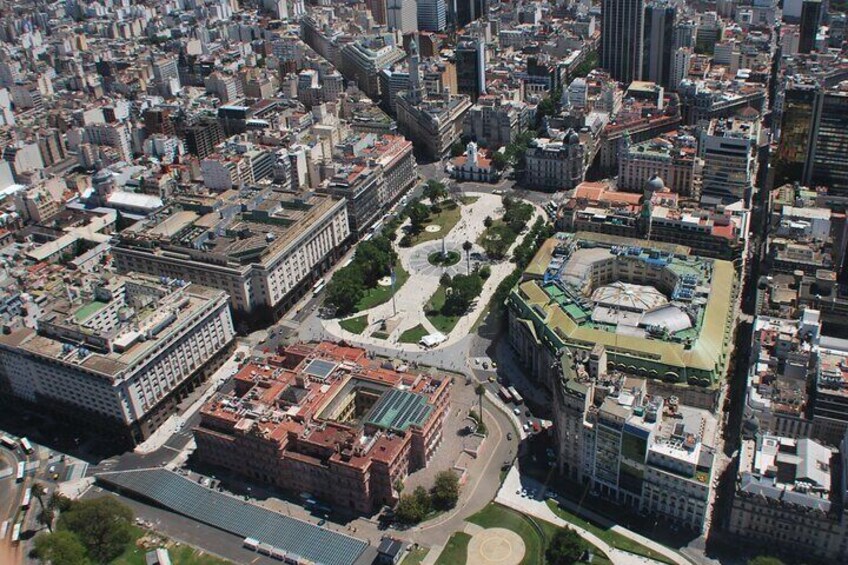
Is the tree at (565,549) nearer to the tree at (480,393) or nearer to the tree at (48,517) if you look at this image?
the tree at (480,393)

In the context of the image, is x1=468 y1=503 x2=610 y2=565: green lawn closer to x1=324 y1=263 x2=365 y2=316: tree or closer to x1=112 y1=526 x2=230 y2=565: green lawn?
x1=112 y1=526 x2=230 y2=565: green lawn

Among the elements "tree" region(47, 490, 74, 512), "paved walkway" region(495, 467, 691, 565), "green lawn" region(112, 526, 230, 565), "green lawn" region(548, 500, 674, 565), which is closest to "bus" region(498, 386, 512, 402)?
"paved walkway" region(495, 467, 691, 565)

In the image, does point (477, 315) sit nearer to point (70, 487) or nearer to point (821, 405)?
point (821, 405)

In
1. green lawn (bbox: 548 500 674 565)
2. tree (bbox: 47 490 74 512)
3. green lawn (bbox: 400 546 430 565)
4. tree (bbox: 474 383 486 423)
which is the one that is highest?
tree (bbox: 474 383 486 423)

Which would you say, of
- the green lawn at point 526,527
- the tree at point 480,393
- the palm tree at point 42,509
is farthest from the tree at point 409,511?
the palm tree at point 42,509

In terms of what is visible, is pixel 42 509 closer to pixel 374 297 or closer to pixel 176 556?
pixel 176 556

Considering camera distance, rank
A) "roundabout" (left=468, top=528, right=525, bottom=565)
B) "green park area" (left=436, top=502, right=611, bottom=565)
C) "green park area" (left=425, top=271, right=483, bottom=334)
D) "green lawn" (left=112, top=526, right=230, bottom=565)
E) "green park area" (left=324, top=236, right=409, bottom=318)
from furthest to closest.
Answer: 1. "green park area" (left=324, top=236, right=409, bottom=318)
2. "green park area" (left=425, top=271, right=483, bottom=334)
3. "green lawn" (left=112, top=526, right=230, bottom=565)
4. "roundabout" (left=468, top=528, right=525, bottom=565)
5. "green park area" (left=436, top=502, right=611, bottom=565)

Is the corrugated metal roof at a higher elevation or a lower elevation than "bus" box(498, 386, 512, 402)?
lower
